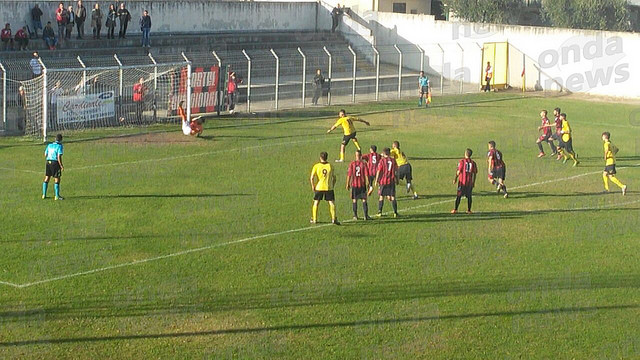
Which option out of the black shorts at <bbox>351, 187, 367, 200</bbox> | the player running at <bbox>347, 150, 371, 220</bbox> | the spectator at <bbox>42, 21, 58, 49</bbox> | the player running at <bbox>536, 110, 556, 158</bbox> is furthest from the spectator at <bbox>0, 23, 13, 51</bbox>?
the black shorts at <bbox>351, 187, 367, 200</bbox>

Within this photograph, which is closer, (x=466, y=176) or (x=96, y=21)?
(x=466, y=176)

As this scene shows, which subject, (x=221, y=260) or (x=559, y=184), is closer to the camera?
(x=221, y=260)

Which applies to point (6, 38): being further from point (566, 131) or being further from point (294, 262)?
point (294, 262)

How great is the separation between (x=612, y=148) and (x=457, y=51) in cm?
3012

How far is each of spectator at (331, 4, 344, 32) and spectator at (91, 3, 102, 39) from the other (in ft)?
51.5

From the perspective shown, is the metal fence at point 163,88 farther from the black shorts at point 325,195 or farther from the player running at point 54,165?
the black shorts at point 325,195

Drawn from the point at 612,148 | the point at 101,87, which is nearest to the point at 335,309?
the point at 612,148

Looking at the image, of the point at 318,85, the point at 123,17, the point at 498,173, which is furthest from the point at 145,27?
the point at 498,173

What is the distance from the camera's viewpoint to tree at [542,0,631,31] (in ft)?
193

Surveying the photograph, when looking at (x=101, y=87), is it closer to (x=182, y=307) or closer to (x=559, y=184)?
(x=559, y=184)

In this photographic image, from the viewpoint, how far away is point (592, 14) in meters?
58.7

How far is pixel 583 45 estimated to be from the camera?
5141 centimetres

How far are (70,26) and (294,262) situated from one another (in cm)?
2950

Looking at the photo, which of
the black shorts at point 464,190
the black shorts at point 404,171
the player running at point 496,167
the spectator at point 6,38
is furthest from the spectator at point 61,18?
the black shorts at point 464,190
